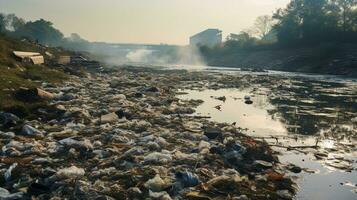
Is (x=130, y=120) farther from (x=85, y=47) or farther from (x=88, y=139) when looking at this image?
(x=85, y=47)

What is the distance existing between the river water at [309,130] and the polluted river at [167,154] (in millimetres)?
33

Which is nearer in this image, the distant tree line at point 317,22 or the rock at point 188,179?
the rock at point 188,179

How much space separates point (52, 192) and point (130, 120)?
19.4 ft

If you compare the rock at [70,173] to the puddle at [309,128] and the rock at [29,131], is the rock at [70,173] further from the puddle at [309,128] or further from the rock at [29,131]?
the puddle at [309,128]

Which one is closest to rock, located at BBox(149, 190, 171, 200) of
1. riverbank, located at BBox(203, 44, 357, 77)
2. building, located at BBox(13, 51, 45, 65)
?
building, located at BBox(13, 51, 45, 65)

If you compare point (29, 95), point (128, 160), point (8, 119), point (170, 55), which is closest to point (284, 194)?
point (128, 160)

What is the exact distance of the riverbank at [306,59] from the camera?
155 ft

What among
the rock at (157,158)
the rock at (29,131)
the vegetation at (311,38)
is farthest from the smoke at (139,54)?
the rock at (157,158)

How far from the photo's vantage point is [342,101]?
64.1 feet

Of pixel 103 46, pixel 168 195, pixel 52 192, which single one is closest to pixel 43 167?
pixel 52 192

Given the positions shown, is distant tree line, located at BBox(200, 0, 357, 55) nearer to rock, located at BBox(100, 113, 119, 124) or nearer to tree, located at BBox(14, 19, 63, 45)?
rock, located at BBox(100, 113, 119, 124)

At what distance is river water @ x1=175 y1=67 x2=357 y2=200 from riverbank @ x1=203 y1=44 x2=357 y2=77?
27219mm

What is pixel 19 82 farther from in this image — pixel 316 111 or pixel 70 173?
pixel 316 111

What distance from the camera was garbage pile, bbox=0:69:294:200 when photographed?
5980 mm
